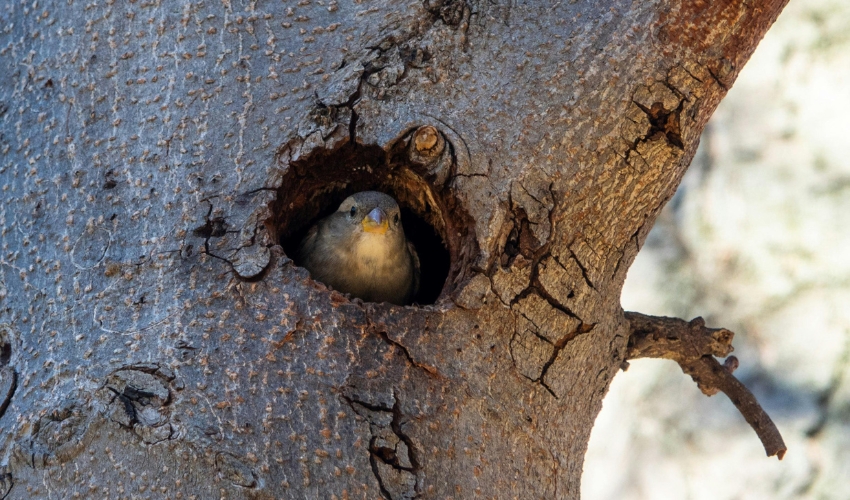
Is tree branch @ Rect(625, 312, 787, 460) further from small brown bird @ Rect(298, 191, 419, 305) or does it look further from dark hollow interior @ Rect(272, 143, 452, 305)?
small brown bird @ Rect(298, 191, 419, 305)

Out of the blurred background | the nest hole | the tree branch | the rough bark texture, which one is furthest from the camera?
the blurred background

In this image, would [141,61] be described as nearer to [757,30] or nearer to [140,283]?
[140,283]

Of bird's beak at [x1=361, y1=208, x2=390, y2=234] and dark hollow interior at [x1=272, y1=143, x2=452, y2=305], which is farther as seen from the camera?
bird's beak at [x1=361, y1=208, x2=390, y2=234]

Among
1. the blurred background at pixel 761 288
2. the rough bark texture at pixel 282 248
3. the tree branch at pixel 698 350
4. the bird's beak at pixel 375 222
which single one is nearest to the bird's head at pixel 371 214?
the bird's beak at pixel 375 222

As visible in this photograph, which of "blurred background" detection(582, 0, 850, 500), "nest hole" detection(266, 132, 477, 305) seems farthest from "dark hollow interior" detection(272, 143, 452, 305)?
"blurred background" detection(582, 0, 850, 500)

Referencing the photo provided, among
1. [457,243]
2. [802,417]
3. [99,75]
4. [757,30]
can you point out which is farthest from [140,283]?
[802,417]

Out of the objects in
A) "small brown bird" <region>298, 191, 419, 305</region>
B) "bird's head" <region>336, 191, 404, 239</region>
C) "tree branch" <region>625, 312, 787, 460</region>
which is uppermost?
"tree branch" <region>625, 312, 787, 460</region>

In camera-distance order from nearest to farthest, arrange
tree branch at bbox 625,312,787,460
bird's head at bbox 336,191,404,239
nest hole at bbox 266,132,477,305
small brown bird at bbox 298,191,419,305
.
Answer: nest hole at bbox 266,132,477,305
tree branch at bbox 625,312,787,460
bird's head at bbox 336,191,404,239
small brown bird at bbox 298,191,419,305
